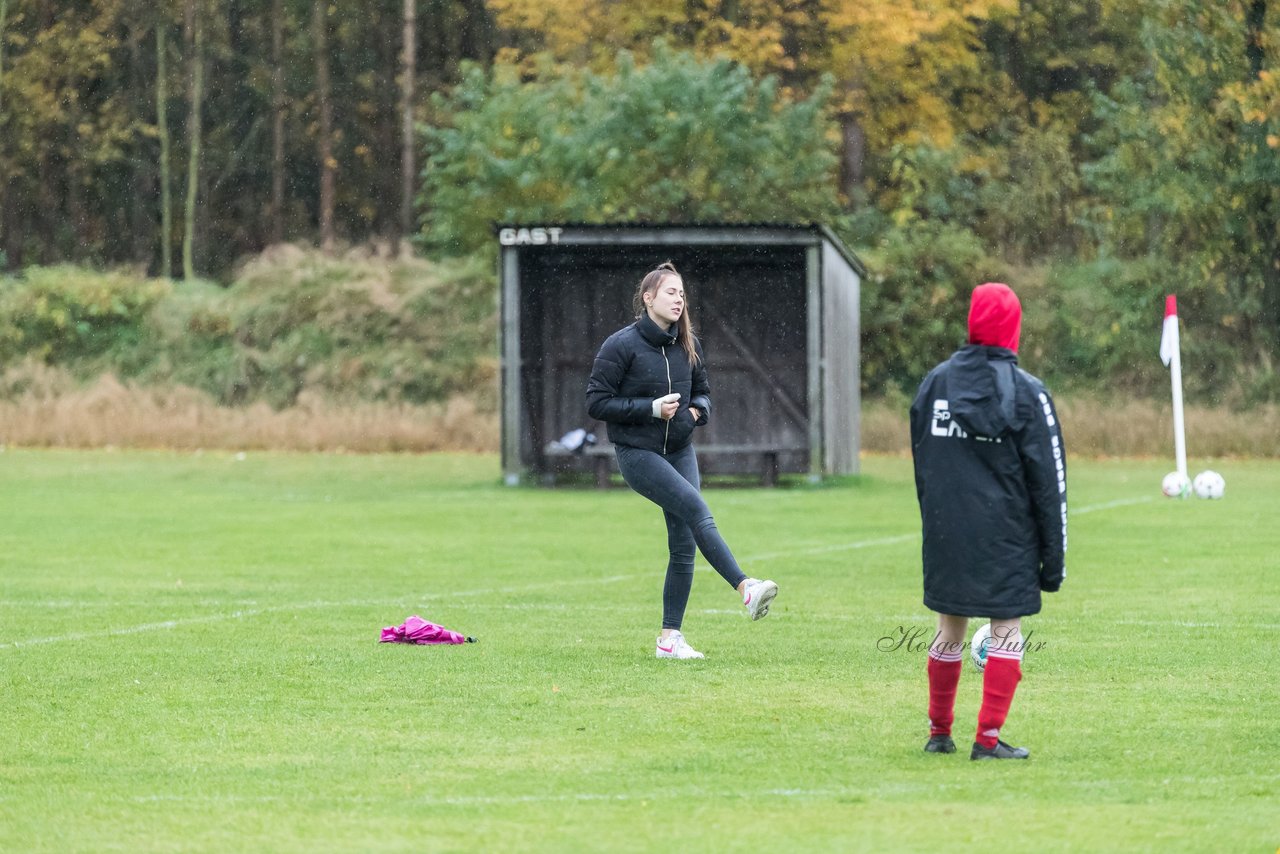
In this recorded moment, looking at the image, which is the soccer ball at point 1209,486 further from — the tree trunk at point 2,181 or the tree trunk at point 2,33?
the tree trunk at point 2,33

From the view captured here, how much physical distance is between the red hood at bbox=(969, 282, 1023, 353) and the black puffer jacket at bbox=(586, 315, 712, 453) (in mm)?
3041

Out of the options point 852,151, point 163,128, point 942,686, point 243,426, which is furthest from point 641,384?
point 163,128

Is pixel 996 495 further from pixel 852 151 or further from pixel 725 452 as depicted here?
pixel 852 151

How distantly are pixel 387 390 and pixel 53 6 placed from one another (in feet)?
68.2

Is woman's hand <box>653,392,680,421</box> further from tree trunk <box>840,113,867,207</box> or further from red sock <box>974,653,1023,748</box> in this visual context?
Answer: tree trunk <box>840,113,867,207</box>

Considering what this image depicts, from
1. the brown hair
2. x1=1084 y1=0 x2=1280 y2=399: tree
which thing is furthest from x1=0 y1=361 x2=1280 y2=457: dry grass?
the brown hair

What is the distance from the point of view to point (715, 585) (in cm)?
1413

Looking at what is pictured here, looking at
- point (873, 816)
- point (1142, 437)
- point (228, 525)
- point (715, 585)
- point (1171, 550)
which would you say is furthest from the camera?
point (1142, 437)

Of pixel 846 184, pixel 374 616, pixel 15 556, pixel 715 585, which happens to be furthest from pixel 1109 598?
pixel 846 184

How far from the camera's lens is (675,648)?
10094 mm

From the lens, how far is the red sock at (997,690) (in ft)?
23.6

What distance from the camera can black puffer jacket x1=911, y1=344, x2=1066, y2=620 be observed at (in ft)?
23.1

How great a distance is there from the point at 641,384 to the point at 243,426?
2726cm

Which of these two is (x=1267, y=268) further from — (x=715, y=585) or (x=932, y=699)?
(x=932, y=699)
